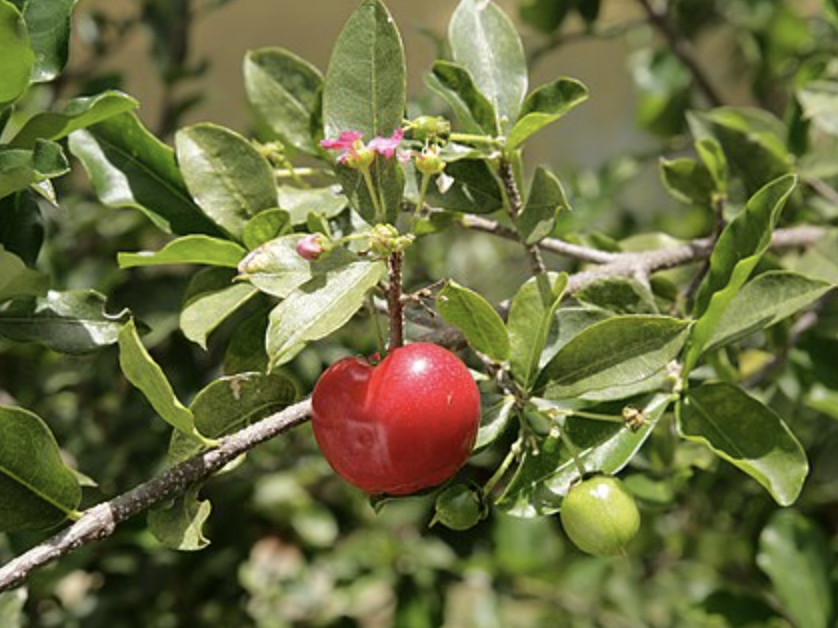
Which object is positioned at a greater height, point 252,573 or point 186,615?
point 186,615

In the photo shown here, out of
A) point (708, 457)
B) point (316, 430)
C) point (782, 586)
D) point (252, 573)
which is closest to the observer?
point (316, 430)

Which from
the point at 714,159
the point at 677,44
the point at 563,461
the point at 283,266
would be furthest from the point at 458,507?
the point at 677,44

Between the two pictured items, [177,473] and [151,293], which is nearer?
[177,473]

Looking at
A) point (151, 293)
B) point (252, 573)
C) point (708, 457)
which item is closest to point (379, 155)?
point (708, 457)

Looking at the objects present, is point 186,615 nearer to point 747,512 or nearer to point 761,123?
point 747,512

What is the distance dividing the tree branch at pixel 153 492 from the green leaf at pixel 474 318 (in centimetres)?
9

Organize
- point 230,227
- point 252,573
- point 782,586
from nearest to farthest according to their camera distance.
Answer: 1. point 230,227
2. point 782,586
3. point 252,573

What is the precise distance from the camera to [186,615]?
1.32 metres

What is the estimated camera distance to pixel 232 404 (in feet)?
2.27

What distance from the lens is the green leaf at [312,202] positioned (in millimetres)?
812

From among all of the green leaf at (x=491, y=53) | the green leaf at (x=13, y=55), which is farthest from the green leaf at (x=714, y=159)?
the green leaf at (x=13, y=55)

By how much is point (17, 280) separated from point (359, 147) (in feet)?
0.79

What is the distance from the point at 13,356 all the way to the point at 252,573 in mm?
445

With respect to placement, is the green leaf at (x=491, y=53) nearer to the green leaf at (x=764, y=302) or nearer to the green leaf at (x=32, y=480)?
the green leaf at (x=764, y=302)
